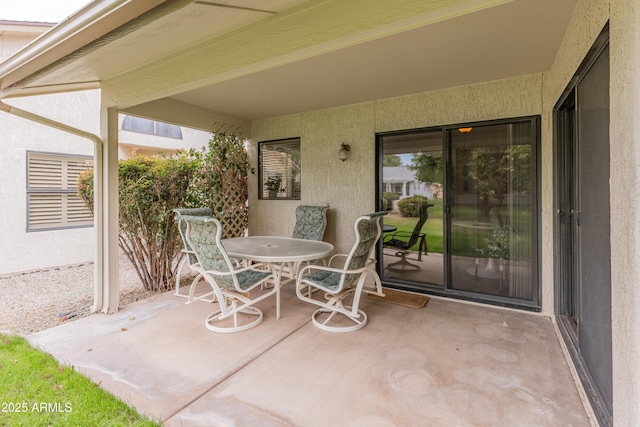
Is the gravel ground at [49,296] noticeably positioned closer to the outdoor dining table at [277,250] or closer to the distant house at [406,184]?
the outdoor dining table at [277,250]

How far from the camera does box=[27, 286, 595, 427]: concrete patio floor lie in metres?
1.86

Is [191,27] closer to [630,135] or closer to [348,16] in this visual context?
[348,16]

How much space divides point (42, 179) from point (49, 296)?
262 centimetres

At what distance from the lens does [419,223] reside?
4227 mm

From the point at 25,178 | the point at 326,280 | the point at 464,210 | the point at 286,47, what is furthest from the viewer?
the point at 25,178

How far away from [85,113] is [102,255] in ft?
13.2

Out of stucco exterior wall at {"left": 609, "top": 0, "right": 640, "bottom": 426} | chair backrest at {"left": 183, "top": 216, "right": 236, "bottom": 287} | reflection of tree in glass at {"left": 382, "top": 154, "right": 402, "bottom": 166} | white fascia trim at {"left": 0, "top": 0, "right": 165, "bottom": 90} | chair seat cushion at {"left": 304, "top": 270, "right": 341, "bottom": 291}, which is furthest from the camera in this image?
reflection of tree in glass at {"left": 382, "top": 154, "right": 402, "bottom": 166}

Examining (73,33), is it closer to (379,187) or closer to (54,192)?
(379,187)

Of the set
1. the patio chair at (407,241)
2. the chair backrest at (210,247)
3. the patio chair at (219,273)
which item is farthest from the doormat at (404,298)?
the chair backrest at (210,247)

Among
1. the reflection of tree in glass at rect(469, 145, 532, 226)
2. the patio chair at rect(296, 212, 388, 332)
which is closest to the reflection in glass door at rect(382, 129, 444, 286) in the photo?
the reflection of tree in glass at rect(469, 145, 532, 226)

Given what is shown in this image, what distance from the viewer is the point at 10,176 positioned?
5090mm

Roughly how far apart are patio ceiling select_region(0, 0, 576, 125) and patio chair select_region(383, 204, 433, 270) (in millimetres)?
1743

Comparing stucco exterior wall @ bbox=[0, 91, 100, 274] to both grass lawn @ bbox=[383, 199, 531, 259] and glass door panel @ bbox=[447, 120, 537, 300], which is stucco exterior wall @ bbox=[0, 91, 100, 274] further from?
glass door panel @ bbox=[447, 120, 537, 300]

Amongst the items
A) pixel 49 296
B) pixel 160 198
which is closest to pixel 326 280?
pixel 160 198
